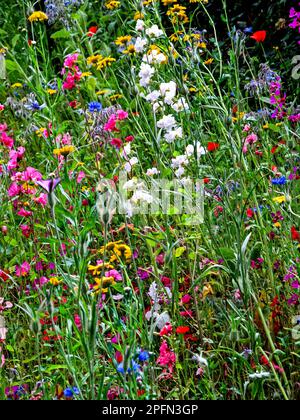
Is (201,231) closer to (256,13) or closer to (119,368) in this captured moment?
→ (119,368)

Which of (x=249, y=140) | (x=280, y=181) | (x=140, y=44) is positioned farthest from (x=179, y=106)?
(x=280, y=181)

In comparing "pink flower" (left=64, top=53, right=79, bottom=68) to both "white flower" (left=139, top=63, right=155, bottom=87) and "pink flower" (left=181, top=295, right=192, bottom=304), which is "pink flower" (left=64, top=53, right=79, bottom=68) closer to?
"white flower" (left=139, top=63, right=155, bottom=87)

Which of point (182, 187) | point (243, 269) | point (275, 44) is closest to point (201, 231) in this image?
point (182, 187)

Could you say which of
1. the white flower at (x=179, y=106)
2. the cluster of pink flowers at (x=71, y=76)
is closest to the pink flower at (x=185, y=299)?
the white flower at (x=179, y=106)

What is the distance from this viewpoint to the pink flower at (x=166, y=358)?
7.22 feet

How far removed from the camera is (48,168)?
3.15 metres

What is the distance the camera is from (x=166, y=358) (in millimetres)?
2201

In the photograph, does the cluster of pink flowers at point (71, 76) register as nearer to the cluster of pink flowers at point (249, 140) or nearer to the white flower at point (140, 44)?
the white flower at point (140, 44)

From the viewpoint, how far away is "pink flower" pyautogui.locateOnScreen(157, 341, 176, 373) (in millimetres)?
2199

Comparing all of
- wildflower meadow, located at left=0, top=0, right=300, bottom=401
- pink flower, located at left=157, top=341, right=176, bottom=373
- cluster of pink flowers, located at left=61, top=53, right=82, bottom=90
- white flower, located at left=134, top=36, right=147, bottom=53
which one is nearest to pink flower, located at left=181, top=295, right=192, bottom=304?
wildflower meadow, located at left=0, top=0, right=300, bottom=401

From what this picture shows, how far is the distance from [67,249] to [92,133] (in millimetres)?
485

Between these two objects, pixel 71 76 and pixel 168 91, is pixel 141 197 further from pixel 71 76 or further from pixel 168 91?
pixel 71 76

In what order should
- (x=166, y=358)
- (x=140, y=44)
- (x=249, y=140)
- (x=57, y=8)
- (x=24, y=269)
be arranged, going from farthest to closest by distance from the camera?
1. (x=57, y=8)
2. (x=249, y=140)
3. (x=140, y=44)
4. (x=24, y=269)
5. (x=166, y=358)

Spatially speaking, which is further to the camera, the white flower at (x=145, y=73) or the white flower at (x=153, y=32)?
the white flower at (x=153, y=32)
